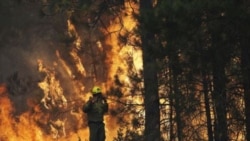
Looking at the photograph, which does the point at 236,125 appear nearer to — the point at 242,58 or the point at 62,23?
the point at 242,58

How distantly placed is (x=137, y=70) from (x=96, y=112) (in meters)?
3.87

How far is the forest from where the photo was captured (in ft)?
27.3

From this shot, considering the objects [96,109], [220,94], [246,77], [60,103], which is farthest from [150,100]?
[60,103]

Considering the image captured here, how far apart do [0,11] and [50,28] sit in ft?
7.66

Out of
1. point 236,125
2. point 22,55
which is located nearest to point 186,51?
point 236,125

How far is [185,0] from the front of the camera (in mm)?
8195

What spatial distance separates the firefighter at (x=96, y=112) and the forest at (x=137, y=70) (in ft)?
4.42

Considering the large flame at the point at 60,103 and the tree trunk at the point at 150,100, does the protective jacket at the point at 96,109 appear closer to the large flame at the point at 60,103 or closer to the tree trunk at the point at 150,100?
the tree trunk at the point at 150,100

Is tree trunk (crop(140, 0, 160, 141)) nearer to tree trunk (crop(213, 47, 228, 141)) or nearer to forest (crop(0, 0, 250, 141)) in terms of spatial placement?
forest (crop(0, 0, 250, 141))

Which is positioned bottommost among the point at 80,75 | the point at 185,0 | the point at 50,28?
the point at 185,0

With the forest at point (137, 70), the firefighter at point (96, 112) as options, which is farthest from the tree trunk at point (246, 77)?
the firefighter at point (96, 112)

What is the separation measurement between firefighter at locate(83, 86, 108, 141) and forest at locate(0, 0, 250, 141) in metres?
1.35

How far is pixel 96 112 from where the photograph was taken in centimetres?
1123

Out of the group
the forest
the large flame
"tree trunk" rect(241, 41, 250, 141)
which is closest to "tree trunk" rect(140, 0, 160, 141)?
the forest
